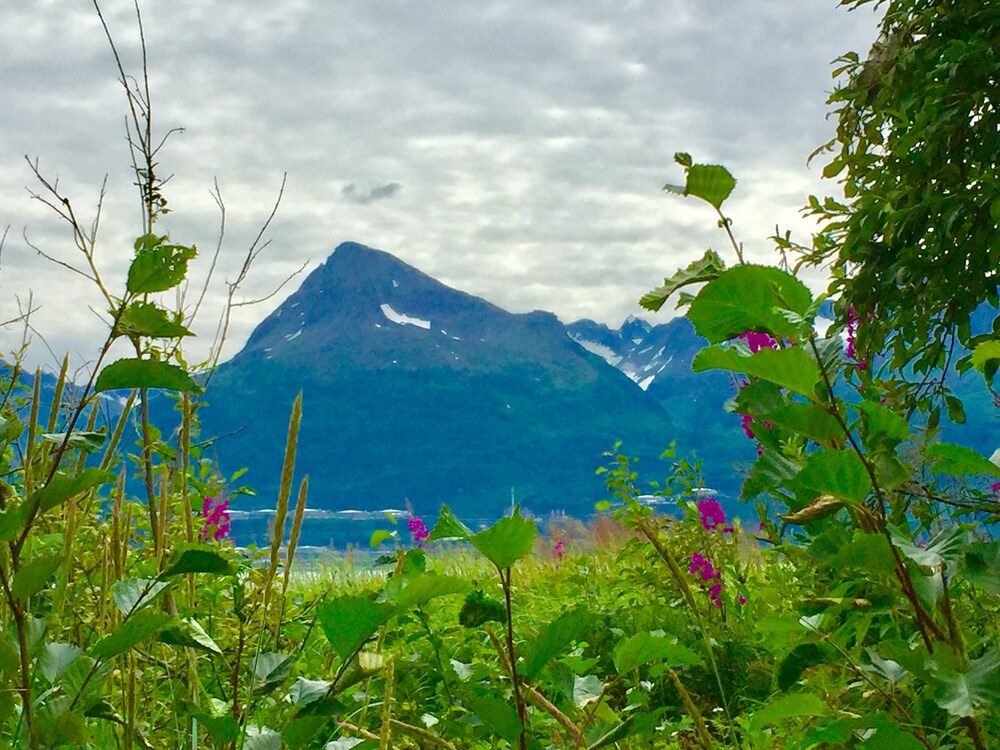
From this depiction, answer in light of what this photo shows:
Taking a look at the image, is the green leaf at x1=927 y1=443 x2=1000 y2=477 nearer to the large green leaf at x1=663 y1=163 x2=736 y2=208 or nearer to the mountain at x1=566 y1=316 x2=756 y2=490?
the large green leaf at x1=663 y1=163 x2=736 y2=208

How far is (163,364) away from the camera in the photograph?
82cm

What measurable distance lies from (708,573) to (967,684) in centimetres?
318

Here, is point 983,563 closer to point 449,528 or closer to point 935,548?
point 935,548

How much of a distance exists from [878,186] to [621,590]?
2.40 m

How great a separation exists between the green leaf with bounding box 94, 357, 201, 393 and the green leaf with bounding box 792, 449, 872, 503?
1.71ft

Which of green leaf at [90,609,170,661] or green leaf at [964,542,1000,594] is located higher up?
green leaf at [964,542,1000,594]

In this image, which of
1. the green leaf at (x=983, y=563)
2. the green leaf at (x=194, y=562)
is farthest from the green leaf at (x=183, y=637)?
the green leaf at (x=983, y=563)

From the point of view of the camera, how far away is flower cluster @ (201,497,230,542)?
3023mm

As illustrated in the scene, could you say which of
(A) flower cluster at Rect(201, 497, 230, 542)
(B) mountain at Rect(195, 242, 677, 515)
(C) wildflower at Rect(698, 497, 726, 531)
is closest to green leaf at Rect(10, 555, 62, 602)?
(A) flower cluster at Rect(201, 497, 230, 542)

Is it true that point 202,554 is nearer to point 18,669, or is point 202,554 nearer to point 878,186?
point 18,669

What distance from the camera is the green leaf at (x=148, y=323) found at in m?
0.85

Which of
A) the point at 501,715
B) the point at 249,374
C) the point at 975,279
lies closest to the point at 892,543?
the point at 501,715

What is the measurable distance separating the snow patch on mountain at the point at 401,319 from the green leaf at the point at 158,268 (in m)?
168

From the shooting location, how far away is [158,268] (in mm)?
890
